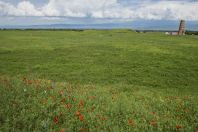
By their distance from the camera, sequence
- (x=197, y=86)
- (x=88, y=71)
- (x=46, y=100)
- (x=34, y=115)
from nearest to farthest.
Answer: (x=34, y=115) < (x=46, y=100) < (x=197, y=86) < (x=88, y=71)

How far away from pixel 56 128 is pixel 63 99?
2399mm

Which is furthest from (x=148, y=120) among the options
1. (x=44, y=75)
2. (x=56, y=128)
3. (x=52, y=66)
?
(x=52, y=66)

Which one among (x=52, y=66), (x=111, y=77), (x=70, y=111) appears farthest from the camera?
Result: (x=52, y=66)

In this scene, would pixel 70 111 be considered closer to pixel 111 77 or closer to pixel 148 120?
pixel 148 120

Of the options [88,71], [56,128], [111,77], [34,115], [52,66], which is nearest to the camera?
[56,128]

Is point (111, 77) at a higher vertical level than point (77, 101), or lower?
lower

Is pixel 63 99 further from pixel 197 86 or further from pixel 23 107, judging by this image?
pixel 197 86

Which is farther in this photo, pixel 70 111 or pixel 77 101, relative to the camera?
pixel 77 101

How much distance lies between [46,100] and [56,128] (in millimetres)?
2140

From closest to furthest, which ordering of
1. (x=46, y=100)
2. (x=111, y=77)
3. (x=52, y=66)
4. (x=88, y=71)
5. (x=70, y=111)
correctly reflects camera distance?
(x=70, y=111) → (x=46, y=100) → (x=111, y=77) → (x=88, y=71) → (x=52, y=66)

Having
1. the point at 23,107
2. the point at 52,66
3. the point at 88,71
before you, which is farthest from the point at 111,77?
the point at 23,107

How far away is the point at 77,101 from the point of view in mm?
10016

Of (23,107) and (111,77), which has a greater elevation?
(23,107)

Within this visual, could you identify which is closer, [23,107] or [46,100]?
[23,107]
